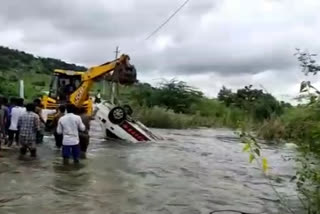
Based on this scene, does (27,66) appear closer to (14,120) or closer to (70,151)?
(14,120)

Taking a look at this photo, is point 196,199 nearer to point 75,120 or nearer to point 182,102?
point 75,120

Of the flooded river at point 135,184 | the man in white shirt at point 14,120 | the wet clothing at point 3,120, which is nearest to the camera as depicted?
the flooded river at point 135,184

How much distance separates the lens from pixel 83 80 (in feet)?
78.0

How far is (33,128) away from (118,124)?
771cm

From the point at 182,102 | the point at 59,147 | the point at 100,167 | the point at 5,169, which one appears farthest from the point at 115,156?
the point at 182,102

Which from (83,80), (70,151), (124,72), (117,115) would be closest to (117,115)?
(117,115)

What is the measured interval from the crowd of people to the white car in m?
4.65

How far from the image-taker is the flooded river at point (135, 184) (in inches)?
413

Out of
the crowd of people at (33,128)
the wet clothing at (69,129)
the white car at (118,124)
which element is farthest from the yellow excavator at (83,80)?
the wet clothing at (69,129)

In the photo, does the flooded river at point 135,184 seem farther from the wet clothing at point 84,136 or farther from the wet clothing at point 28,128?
the wet clothing at point 28,128

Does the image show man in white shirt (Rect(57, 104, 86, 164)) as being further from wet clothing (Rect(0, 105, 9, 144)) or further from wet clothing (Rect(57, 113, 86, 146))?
wet clothing (Rect(0, 105, 9, 144))

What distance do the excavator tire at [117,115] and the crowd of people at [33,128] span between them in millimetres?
4545

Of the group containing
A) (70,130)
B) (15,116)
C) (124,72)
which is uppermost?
(124,72)

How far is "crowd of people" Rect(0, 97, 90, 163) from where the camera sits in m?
14.7
